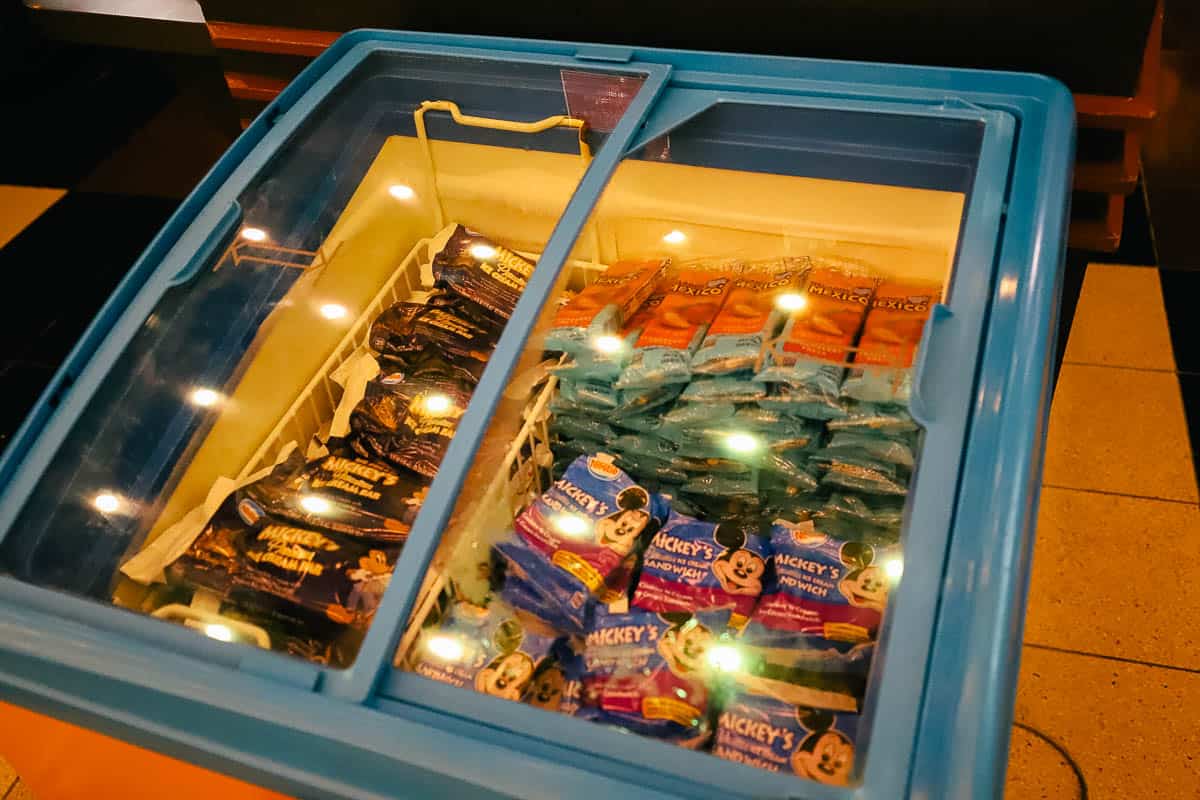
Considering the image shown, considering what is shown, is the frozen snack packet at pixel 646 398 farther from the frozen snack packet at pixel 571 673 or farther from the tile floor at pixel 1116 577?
the tile floor at pixel 1116 577

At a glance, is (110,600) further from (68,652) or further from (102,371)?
(102,371)

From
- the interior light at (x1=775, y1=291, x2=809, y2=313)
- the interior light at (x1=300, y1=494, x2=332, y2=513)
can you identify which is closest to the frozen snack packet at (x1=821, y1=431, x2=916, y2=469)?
the interior light at (x1=775, y1=291, x2=809, y2=313)

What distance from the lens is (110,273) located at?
122 inches

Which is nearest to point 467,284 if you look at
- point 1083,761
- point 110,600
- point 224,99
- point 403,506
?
point 403,506

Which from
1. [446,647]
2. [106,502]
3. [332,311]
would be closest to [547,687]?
[446,647]

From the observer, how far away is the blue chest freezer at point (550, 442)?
1040mm

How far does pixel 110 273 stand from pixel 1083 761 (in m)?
2.98

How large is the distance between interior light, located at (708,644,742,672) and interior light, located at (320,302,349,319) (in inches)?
36.7

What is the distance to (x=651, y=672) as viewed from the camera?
49.2 inches

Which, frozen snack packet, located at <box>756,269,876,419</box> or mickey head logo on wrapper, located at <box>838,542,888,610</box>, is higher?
frozen snack packet, located at <box>756,269,876,419</box>

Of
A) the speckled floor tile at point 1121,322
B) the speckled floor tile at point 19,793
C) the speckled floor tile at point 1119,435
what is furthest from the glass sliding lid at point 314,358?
the speckled floor tile at point 1121,322

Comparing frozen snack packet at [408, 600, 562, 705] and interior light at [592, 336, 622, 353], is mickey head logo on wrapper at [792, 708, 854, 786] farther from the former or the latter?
interior light at [592, 336, 622, 353]

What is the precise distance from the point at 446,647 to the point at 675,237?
86cm

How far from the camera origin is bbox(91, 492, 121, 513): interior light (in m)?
1.40
